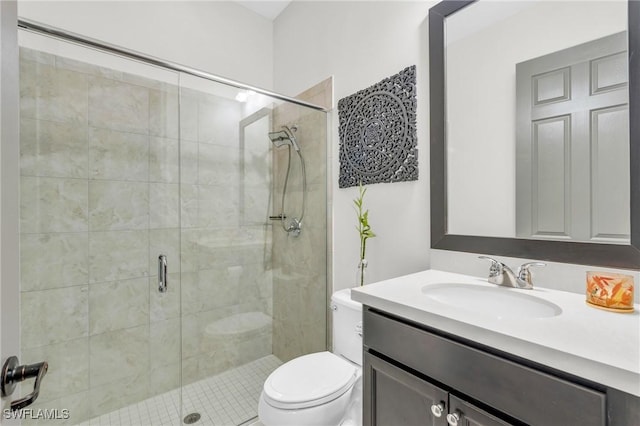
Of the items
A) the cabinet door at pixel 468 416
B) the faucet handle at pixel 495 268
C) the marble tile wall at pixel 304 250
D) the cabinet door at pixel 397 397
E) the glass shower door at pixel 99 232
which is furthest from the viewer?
the marble tile wall at pixel 304 250

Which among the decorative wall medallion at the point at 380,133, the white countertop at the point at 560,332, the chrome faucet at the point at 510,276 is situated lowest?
the white countertop at the point at 560,332

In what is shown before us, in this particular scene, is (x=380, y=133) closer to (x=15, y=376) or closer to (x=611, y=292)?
(x=611, y=292)

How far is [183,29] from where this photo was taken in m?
2.09

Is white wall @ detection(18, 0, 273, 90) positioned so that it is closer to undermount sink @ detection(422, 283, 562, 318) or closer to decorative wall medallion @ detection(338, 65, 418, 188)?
decorative wall medallion @ detection(338, 65, 418, 188)

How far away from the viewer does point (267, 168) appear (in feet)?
6.73

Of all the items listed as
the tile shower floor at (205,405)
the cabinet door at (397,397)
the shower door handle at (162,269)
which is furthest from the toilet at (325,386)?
the shower door handle at (162,269)

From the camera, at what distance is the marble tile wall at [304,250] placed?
203 cm

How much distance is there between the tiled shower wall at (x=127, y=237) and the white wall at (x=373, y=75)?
24.1 inches

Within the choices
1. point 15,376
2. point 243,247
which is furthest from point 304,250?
point 15,376

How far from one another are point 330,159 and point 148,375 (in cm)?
178

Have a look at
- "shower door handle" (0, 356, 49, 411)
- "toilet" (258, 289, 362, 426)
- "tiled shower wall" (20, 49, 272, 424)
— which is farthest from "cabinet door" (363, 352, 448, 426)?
"tiled shower wall" (20, 49, 272, 424)

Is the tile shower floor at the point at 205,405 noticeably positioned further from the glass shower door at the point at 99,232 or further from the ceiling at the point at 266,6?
the ceiling at the point at 266,6

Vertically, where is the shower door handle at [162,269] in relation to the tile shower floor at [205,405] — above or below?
above

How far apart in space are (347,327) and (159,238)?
1.25 m
